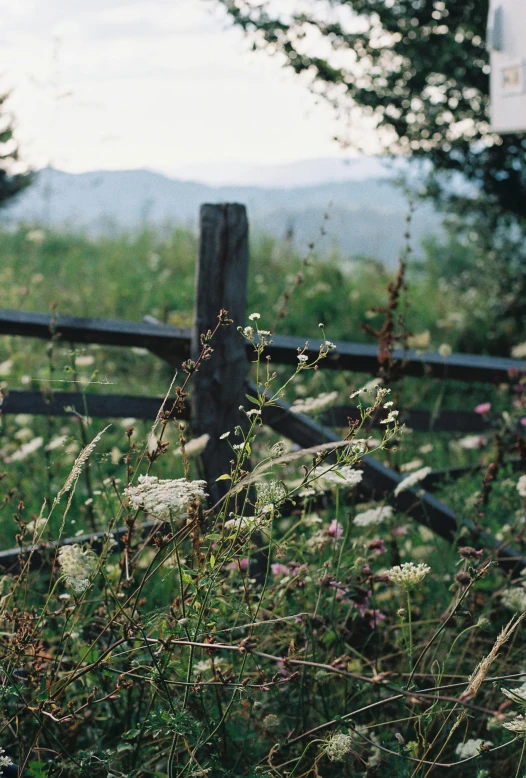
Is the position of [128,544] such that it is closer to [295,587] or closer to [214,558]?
[214,558]

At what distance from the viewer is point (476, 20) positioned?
566 centimetres

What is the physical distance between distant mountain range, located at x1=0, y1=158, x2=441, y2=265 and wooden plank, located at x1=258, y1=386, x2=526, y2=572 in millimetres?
845

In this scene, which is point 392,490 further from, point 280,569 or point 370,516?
point 280,569

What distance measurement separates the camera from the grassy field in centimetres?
Result: 141

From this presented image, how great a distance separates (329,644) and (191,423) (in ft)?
3.48

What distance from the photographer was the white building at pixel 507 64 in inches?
172

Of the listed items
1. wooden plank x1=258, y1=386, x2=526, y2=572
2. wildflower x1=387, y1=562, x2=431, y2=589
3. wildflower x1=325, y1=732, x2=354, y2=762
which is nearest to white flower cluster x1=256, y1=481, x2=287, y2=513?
wildflower x1=387, y1=562, x2=431, y2=589

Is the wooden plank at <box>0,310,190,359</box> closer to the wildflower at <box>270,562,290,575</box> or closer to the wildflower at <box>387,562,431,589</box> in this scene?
the wildflower at <box>270,562,290,575</box>

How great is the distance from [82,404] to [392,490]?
3.94 ft

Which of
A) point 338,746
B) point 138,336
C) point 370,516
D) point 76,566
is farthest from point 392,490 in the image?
point 76,566

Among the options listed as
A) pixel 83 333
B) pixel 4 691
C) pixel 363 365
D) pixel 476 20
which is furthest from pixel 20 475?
pixel 476 20

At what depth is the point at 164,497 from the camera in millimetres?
1286

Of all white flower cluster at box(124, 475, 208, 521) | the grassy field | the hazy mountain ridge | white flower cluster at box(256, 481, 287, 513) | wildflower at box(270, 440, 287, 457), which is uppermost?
the hazy mountain ridge

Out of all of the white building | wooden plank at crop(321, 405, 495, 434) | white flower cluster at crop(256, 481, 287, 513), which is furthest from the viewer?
the white building
